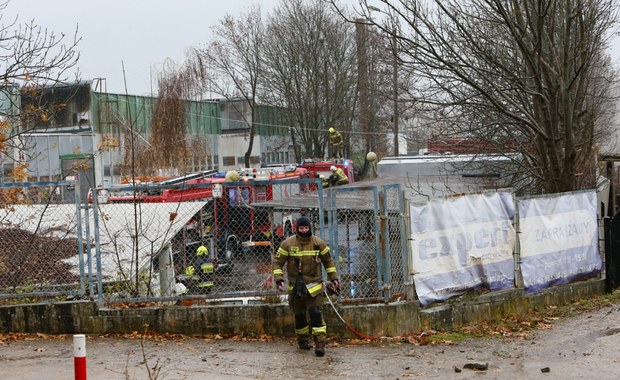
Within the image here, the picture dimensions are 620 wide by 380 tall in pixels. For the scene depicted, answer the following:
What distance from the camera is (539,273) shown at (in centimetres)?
1318

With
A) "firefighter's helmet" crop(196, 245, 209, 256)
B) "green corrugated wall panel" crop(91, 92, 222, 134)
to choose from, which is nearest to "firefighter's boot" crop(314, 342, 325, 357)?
"firefighter's helmet" crop(196, 245, 209, 256)

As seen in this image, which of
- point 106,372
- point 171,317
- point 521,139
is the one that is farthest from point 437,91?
point 106,372

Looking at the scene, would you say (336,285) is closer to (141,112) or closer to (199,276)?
(199,276)

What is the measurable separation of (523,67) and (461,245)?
9478mm

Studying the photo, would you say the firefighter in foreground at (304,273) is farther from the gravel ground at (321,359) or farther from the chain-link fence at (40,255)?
the chain-link fence at (40,255)

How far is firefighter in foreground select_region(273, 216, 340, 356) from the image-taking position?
9711mm

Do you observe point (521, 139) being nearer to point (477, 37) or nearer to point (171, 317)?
point (477, 37)

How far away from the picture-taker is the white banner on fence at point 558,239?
12820mm

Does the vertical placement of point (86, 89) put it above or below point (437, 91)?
above

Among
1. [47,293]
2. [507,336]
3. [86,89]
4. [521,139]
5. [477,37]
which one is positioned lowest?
[507,336]

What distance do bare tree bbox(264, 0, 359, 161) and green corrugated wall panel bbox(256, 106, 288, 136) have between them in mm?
2330

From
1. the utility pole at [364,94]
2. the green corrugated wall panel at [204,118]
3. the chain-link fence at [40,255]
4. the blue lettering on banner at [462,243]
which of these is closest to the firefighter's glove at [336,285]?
the blue lettering on banner at [462,243]

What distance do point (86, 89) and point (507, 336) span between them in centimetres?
→ 3302

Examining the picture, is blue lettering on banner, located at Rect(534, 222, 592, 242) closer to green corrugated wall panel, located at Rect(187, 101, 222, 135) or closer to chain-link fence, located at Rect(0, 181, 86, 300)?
chain-link fence, located at Rect(0, 181, 86, 300)
